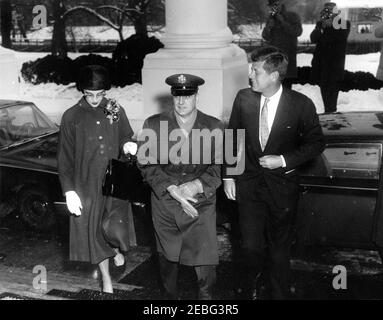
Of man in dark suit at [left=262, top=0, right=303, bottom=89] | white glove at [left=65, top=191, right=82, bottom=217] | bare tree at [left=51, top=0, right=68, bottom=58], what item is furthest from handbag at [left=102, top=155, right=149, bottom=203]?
bare tree at [left=51, top=0, right=68, bottom=58]

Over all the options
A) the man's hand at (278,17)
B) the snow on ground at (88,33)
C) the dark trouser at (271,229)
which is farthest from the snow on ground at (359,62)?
the dark trouser at (271,229)

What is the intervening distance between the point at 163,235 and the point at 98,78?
4.21 ft

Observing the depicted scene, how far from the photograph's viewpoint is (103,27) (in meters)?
19.7

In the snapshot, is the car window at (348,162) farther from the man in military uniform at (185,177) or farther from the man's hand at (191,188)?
the man's hand at (191,188)

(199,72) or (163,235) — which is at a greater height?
(199,72)

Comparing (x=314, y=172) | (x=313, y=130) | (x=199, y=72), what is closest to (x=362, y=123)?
(x=314, y=172)

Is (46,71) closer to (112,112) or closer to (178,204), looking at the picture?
(112,112)

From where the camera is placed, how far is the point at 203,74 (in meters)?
8.37

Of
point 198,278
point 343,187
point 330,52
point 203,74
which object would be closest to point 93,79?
point 198,278

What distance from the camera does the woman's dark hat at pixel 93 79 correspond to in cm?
452

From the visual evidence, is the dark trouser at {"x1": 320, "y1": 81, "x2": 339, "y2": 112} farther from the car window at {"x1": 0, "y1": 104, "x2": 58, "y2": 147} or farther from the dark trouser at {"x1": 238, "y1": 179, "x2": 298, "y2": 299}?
the dark trouser at {"x1": 238, "y1": 179, "x2": 298, "y2": 299}

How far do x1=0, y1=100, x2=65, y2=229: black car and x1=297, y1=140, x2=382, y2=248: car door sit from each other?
2787 millimetres

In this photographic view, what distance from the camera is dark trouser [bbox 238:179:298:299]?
4.47 m

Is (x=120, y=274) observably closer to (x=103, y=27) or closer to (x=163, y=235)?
(x=163, y=235)
